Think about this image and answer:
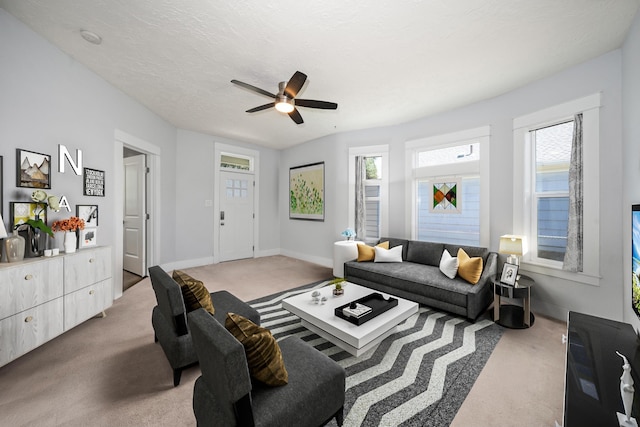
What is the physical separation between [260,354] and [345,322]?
1.06 m

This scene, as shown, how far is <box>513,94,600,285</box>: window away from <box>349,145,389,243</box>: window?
1.91 metres

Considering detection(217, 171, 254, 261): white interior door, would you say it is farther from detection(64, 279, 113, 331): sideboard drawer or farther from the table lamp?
the table lamp

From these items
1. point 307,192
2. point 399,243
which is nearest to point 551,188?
point 399,243

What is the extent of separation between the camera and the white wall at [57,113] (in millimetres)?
2045

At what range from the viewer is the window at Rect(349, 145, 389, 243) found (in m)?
4.52

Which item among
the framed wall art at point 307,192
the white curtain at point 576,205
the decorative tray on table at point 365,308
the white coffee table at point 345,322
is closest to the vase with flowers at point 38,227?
the white coffee table at point 345,322

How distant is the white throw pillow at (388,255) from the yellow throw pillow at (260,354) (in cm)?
280

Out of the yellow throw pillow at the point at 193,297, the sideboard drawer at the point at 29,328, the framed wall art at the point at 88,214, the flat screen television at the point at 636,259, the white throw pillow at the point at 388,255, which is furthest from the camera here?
the white throw pillow at the point at 388,255

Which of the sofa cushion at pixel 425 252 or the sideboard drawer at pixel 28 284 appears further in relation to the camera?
the sofa cushion at pixel 425 252

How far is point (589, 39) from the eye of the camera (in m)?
2.22

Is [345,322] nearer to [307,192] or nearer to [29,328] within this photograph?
[29,328]

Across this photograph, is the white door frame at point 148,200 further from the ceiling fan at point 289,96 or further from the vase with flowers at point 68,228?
the ceiling fan at point 289,96

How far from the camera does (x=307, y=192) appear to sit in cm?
565

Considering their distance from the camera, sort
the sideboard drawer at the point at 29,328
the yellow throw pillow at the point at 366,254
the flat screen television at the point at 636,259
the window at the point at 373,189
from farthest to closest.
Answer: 1. the window at the point at 373,189
2. the yellow throw pillow at the point at 366,254
3. the sideboard drawer at the point at 29,328
4. the flat screen television at the point at 636,259
